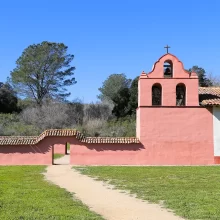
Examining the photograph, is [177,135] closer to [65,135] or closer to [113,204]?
[65,135]

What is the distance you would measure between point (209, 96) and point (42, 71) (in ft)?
78.7

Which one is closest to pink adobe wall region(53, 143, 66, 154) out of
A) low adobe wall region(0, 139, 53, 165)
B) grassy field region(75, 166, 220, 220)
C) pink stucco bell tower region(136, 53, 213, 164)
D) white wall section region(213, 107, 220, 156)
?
low adobe wall region(0, 139, 53, 165)

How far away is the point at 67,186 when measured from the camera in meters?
13.4

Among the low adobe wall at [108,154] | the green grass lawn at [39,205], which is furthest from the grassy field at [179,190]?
the low adobe wall at [108,154]

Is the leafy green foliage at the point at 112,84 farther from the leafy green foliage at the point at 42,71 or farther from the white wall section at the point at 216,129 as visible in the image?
the white wall section at the point at 216,129

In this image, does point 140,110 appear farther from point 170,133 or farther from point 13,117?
point 13,117

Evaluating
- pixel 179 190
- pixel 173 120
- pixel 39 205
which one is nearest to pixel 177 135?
pixel 173 120

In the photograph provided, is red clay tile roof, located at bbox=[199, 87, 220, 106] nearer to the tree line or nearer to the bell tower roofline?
the bell tower roofline

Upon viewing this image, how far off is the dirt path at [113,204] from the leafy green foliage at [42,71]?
3090cm

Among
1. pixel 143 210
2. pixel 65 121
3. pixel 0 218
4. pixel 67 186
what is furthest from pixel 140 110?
pixel 65 121

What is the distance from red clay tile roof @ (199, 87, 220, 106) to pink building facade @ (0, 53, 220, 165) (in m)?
0.06

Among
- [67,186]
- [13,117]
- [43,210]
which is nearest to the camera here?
[43,210]

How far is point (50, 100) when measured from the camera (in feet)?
144

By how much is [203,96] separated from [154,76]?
12.6ft
